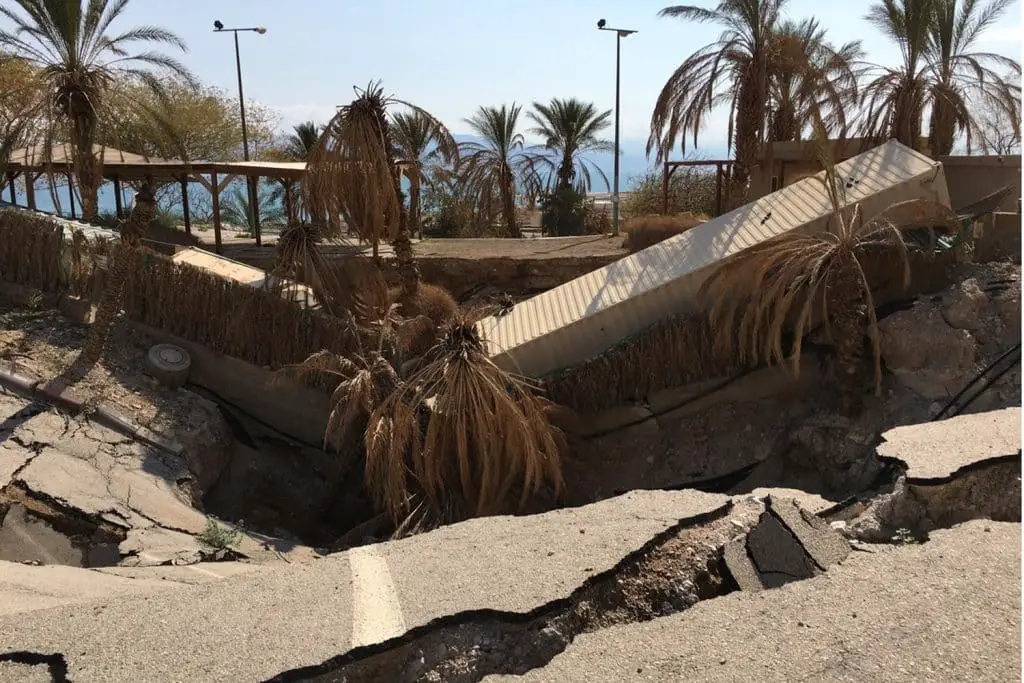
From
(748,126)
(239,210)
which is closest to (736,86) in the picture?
(748,126)

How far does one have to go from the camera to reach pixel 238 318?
1066 cm

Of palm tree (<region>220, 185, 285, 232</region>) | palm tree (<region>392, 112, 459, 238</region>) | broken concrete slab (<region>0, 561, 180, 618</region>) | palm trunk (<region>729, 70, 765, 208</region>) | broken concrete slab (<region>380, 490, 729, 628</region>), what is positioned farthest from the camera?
palm tree (<region>220, 185, 285, 232</region>)

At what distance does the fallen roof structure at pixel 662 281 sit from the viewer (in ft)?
33.3

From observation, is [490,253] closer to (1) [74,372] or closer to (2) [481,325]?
(2) [481,325]

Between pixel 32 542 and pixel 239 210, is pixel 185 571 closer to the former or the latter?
pixel 32 542

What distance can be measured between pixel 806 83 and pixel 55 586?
45.6 feet

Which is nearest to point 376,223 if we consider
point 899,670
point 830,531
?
point 830,531

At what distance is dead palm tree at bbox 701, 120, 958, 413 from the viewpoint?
8.85 m

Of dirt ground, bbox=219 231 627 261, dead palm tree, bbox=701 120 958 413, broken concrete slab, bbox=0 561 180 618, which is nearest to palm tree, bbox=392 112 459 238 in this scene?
dirt ground, bbox=219 231 627 261

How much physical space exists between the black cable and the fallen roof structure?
2483 mm

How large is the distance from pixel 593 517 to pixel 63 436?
6.27 m

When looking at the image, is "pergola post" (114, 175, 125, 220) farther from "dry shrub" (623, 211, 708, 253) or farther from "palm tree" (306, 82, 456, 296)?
"dry shrub" (623, 211, 708, 253)

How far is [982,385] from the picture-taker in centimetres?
864

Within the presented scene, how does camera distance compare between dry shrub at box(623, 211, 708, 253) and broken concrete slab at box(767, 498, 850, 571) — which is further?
dry shrub at box(623, 211, 708, 253)
